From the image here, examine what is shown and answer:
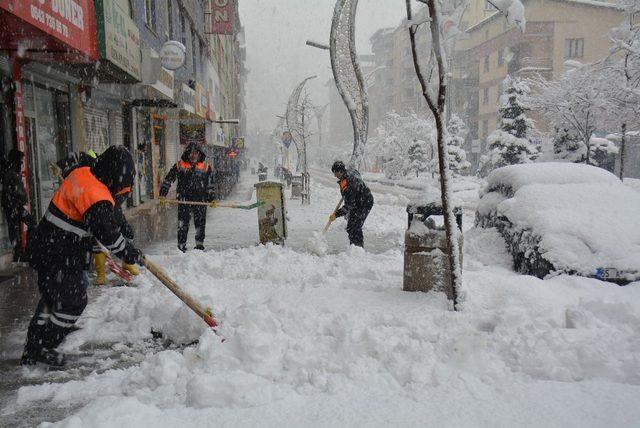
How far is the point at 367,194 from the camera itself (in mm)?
7410

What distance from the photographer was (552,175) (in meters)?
6.81

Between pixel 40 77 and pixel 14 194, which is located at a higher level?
pixel 40 77

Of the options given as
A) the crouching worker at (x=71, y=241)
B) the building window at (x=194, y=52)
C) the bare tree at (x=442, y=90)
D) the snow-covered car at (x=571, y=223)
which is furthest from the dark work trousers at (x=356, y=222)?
the building window at (x=194, y=52)

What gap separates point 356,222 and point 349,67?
13.6ft

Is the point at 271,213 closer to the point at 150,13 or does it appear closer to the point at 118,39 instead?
the point at 118,39

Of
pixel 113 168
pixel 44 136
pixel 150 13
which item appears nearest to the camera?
pixel 113 168

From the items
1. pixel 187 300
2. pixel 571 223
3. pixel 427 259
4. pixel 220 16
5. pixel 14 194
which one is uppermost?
pixel 220 16

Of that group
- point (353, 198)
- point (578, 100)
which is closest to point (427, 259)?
point (353, 198)

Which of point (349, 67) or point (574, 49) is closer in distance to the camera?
point (349, 67)

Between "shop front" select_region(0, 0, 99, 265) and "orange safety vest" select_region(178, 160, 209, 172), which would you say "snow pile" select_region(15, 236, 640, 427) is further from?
"shop front" select_region(0, 0, 99, 265)

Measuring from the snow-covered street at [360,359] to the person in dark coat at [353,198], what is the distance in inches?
91.0

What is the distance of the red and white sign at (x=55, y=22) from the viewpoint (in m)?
5.11

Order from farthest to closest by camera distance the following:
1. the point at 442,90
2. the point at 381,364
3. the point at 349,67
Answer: the point at 349,67 → the point at 442,90 → the point at 381,364

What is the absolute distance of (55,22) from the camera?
5.89 metres
